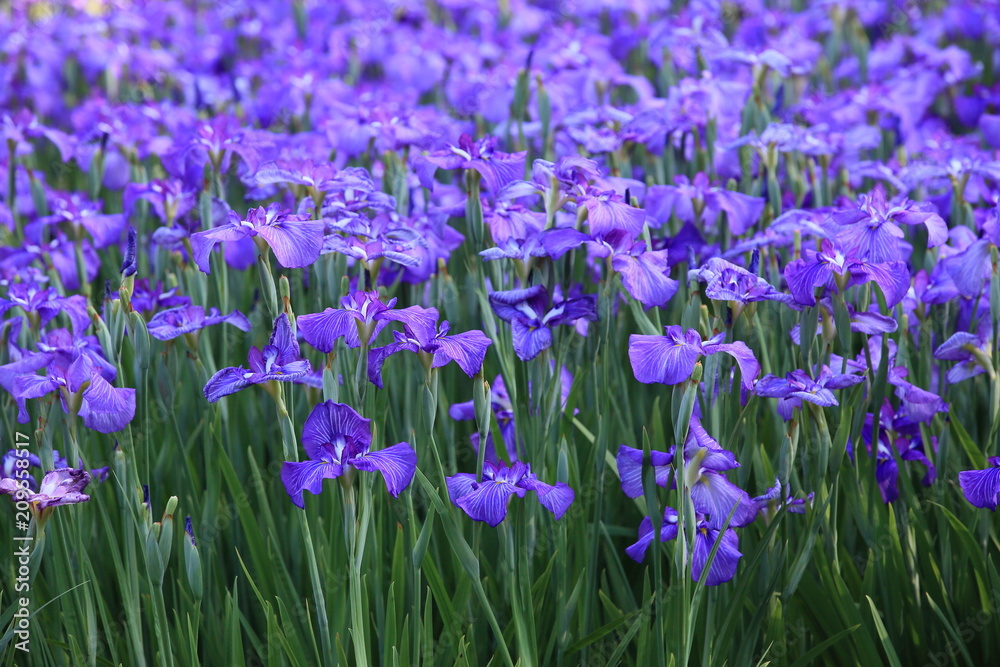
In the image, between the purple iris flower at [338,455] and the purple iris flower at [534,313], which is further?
the purple iris flower at [534,313]

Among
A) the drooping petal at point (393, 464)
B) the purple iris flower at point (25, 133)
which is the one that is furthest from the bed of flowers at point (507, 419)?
the purple iris flower at point (25, 133)

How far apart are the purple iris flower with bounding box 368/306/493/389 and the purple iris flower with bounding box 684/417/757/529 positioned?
0.42m

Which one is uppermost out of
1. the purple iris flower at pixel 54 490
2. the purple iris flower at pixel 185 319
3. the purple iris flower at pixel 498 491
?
the purple iris flower at pixel 185 319

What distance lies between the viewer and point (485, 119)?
4195 millimetres

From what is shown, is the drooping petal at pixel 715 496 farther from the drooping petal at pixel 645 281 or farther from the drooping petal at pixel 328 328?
the drooping petal at pixel 328 328

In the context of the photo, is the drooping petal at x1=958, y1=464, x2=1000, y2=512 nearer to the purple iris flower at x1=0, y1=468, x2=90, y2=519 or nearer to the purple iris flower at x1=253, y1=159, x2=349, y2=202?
the purple iris flower at x1=253, y1=159, x2=349, y2=202

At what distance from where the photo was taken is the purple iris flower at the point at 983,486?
177cm

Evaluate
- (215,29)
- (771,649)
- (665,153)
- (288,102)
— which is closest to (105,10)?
(215,29)

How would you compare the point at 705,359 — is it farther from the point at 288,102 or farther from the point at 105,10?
the point at 105,10

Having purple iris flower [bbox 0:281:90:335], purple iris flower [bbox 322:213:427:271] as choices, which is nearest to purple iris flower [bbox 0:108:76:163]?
purple iris flower [bbox 0:281:90:335]

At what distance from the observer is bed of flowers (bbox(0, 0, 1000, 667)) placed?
165cm

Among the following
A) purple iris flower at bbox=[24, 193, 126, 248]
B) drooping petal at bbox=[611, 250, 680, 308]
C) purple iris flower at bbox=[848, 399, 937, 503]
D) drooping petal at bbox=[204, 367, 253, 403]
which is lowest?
purple iris flower at bbox=[848, 399, 937, 503]

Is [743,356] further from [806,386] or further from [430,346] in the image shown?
[430,346]

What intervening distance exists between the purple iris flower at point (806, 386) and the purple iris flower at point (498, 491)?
42 cm
